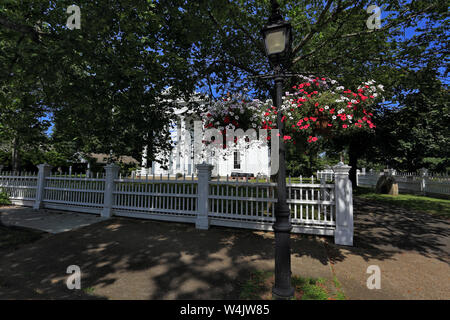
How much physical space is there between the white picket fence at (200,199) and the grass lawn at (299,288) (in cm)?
212

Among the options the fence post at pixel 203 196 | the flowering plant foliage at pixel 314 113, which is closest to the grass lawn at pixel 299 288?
the flowering plant foliage at pixel 314 113

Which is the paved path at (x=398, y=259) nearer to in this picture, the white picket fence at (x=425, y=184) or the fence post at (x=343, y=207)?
the fence post at (x=343, y=207)

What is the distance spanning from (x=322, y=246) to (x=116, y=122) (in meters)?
6.43

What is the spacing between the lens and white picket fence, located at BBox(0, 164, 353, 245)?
16.9ft

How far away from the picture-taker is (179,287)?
310cm

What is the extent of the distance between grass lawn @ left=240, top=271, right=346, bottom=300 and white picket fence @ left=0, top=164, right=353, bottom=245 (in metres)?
2.12

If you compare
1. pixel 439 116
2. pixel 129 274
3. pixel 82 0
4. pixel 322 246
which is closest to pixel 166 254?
pixel 129 274

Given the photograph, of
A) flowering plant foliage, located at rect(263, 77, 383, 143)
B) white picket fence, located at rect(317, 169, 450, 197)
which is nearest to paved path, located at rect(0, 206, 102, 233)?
flowering plant foliage, located at rect(263, 77, 383, 143)

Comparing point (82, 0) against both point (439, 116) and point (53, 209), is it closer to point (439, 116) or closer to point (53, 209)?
point (53, 209)

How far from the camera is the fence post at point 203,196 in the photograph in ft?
19.4

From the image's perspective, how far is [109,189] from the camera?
7.21 m

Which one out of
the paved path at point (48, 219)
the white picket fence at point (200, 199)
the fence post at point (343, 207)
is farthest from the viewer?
the paved path at point (48, 219)

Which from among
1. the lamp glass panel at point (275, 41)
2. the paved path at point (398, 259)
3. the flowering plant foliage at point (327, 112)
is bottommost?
the paved path at point (398, 259)

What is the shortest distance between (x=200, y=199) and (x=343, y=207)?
3660 millimetres
